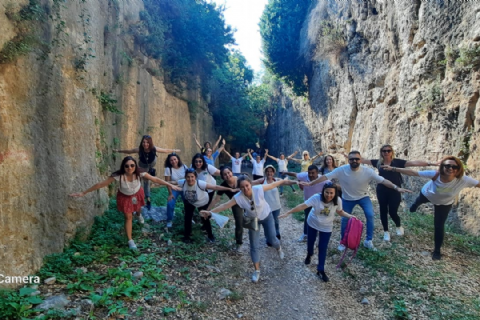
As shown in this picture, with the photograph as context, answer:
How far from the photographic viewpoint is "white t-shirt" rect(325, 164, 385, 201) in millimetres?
5633

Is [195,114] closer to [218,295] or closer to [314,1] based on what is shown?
[314,1]

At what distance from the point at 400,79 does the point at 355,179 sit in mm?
6624

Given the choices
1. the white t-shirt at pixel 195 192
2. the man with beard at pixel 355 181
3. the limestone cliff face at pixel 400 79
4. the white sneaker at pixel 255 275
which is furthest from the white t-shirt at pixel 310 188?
the limestone cliff face at pixel 400 79

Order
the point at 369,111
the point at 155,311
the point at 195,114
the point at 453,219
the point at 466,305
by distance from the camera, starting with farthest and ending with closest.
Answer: the point at 195,114 < the point at 369,111 < the point at 453,219 < the point at 466,305 < the point at 155,311

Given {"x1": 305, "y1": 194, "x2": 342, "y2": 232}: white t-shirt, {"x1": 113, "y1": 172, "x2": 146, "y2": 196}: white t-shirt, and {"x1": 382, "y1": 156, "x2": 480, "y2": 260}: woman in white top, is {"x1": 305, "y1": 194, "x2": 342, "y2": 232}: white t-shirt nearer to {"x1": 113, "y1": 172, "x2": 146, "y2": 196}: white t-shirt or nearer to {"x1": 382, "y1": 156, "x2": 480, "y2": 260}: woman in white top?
{"x1": 382, "y1": 156, "x2": 480, "y2": 260}: woman in white top

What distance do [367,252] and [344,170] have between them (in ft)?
5.88

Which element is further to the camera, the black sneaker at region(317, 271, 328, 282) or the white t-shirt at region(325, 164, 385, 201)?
the white t-shirt at region(325, 164, 385, 201)

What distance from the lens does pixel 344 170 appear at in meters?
5.77

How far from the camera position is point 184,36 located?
1455cm

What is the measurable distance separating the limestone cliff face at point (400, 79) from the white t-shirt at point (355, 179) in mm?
3266

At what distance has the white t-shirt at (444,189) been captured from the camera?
16.4ft

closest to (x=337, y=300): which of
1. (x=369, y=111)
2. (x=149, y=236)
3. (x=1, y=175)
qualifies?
(x=149, y=236)

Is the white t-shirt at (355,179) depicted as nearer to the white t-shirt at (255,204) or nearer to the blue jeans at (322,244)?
the blue jeans at (322,244)

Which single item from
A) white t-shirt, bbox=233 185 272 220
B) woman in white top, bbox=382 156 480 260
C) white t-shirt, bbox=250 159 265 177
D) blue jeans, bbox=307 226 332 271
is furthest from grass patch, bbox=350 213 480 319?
white t-shirt, bbox=250 159 265 177
